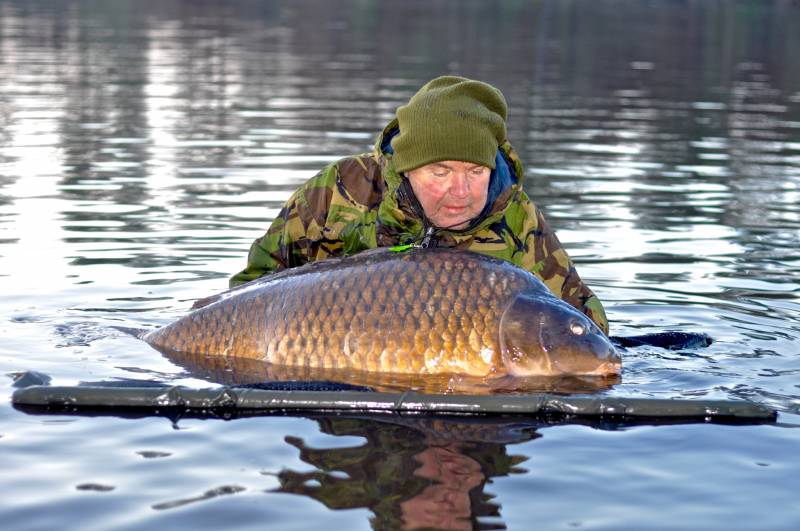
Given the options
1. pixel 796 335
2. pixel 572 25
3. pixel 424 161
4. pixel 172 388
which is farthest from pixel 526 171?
pixel 572 25

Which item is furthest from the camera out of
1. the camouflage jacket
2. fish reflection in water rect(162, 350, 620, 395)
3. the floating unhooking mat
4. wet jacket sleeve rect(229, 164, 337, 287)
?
wet jacket sleeve rect(229, 164, 337, 287)

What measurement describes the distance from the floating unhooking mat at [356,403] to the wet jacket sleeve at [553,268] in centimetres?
140

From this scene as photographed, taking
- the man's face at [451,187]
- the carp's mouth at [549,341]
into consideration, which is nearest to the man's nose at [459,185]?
the man's face at [451,187]

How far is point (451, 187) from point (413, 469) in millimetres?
1796

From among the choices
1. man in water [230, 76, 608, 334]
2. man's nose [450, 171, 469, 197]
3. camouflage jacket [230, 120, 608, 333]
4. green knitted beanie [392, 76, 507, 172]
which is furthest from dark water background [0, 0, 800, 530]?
green knitted beanie [392, 76, 507, 172]

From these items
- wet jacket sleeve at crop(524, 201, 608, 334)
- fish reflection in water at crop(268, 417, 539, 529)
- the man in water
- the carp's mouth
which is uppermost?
the man in water

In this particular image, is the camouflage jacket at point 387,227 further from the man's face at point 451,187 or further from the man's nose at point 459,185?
the man's nose at point 459,185

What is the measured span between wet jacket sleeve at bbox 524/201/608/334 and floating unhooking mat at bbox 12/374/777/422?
54.9 inches

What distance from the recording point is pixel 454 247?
6914 millimetres

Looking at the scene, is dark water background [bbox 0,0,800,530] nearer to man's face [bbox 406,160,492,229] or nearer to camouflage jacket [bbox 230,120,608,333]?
camouflage jacket [bbox 230,120,608,333]

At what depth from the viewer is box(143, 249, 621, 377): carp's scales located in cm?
621

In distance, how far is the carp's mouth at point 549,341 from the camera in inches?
245

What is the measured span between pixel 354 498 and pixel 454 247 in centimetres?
222

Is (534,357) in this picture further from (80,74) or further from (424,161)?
(80,74)
